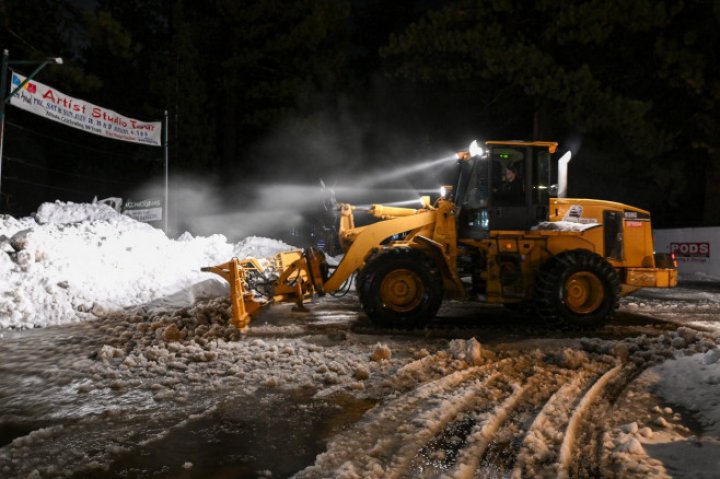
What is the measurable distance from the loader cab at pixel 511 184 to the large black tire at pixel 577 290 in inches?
32.3

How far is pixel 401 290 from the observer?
8.11m

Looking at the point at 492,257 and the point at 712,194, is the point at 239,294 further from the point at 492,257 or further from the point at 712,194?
the point at 712,194

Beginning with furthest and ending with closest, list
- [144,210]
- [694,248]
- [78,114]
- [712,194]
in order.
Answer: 1. [712,194]
2. [694,248]
3. [144,210]
4. [78,114]

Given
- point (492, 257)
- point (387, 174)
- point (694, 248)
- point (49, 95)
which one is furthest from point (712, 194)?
point (49, 95)

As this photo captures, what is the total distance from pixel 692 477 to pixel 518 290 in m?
5.23

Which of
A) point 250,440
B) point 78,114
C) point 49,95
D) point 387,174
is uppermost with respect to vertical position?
point 49,95

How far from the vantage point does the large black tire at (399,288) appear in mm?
7953

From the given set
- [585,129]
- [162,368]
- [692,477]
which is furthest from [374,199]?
[692,477]

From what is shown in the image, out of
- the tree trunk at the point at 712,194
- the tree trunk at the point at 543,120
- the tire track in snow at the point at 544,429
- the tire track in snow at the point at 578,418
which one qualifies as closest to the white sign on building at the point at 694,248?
the tree trunk at the point at 712,194

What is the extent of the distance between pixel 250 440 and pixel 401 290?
438cm

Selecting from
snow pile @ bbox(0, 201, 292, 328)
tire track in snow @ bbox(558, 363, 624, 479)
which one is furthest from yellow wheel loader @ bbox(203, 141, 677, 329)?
snow pile @ bbox(0, 201, 292, 328)

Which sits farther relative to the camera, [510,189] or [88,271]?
[88,271]

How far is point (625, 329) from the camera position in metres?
8.23

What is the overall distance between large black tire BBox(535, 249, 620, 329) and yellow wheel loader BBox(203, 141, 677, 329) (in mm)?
15
